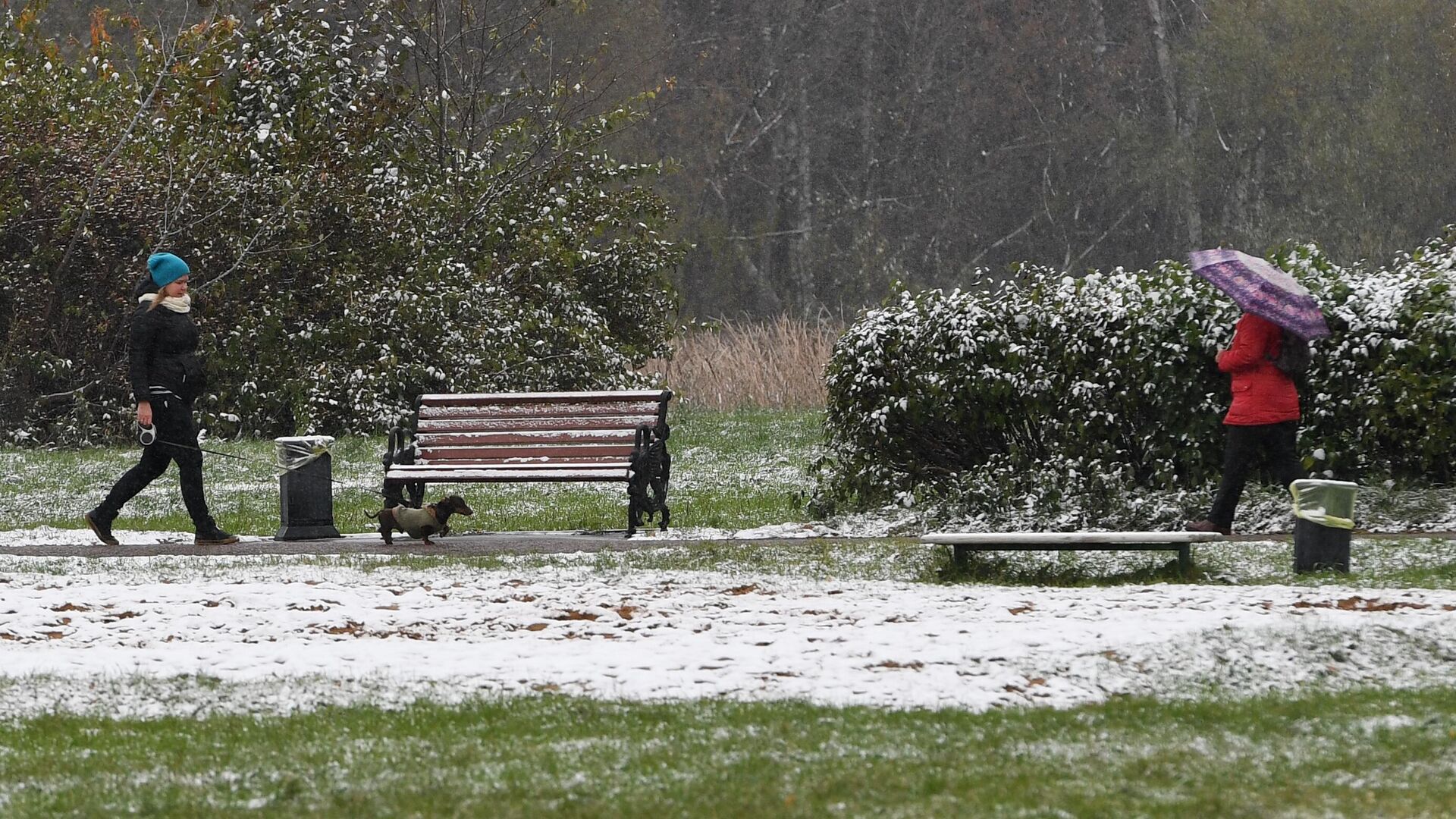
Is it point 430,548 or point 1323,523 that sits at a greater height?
point 1323,523

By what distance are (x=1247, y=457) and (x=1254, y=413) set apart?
0.72 ft

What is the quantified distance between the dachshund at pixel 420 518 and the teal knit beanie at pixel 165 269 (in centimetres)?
166

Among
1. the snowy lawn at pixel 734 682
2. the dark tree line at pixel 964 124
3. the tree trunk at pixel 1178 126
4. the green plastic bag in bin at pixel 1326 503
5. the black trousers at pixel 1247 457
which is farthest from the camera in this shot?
the tree trunk at pixel 1178 126

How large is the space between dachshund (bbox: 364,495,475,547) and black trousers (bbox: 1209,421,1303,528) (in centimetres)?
400

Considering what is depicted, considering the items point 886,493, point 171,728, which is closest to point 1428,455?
point 886,493

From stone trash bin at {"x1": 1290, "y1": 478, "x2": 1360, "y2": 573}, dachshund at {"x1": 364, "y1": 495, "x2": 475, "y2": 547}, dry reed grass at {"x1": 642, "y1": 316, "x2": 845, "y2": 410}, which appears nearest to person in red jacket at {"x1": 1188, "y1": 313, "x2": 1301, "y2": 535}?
stone trash bin at {"x1": 1290, "y1": 478, "x2": 1360, "y2": 573}

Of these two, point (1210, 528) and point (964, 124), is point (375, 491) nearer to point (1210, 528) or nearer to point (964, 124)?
point (1210, 528)

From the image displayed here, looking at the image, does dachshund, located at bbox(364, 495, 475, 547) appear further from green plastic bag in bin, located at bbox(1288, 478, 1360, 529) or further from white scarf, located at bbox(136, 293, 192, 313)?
green plastic bag in bin, located at bbox(1288, 478, 1360, 529)

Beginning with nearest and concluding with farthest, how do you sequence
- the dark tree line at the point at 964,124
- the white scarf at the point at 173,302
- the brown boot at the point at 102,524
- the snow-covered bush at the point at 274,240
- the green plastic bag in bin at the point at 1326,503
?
the green plastic bag in bin at the point at 1326,503
the white scarf at the point at 173,302
the brown boot at the point at 102,524
the snow-covered bush at the point at 274,240
the dark tree line at the point at 964,124

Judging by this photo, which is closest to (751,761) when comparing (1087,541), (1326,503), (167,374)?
(1087,541)

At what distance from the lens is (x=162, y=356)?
10273 mm

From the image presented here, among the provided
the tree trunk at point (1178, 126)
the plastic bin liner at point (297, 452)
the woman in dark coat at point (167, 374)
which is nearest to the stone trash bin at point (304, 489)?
the plastic bin liner at point (297, 452)

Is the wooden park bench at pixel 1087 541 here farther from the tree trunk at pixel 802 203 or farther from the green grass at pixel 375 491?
the tree trunk at pixel 802 203

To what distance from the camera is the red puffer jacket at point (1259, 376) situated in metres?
9.44
